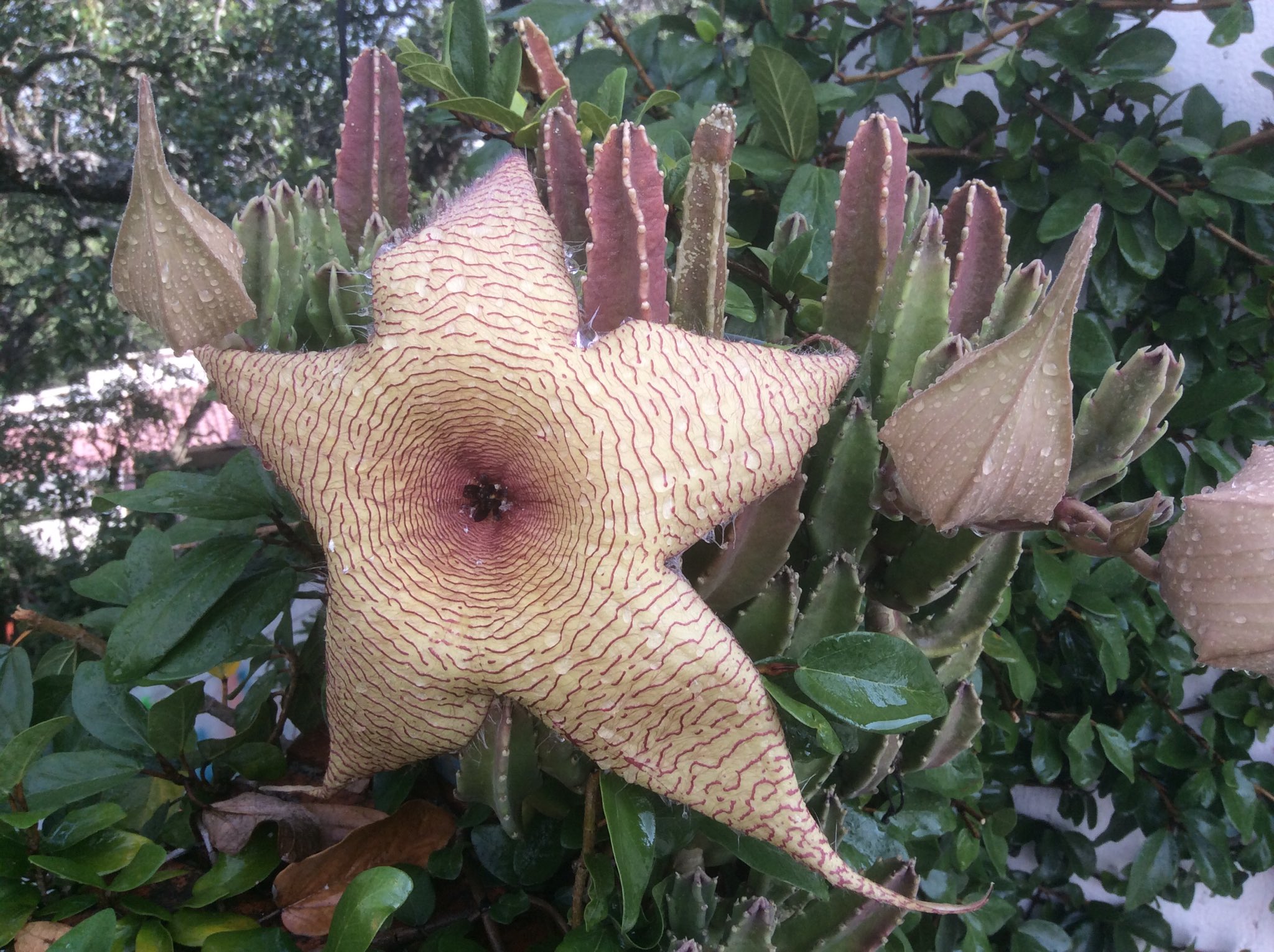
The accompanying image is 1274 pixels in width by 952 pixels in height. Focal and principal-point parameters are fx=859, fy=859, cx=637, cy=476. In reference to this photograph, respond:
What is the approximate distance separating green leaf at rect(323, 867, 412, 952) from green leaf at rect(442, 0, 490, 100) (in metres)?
0.52

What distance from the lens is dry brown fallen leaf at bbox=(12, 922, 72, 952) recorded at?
19.9 inches

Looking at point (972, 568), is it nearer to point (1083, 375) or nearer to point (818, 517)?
point (818, 517)

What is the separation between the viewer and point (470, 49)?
64cm

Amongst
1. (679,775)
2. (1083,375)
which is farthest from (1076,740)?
(679,775)

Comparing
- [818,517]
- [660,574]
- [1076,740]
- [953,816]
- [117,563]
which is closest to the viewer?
[660,574]

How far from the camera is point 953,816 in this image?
896mm

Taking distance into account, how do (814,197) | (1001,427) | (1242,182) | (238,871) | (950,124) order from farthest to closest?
1. (950,124)
2. (1242,182)
3. (814,197)
4. (238,871)
5. (1001,427)

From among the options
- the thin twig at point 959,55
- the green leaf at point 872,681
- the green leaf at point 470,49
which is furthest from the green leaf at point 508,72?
the thin twig at point 959,55

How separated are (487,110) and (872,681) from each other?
43cm

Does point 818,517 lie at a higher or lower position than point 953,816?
higher

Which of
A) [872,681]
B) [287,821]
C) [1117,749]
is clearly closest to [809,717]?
[872,681]

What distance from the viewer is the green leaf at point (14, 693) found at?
63 centimetres

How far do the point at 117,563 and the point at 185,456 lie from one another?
322 cm

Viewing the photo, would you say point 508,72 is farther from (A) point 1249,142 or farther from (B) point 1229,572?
(A) point 1249,142
